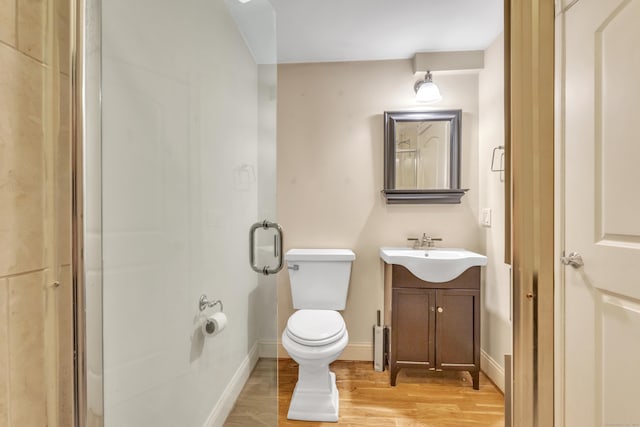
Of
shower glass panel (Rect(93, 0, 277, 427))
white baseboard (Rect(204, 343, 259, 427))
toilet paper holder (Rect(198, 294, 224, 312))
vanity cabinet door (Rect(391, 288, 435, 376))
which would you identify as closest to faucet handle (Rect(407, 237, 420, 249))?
vanity cabinet door (Rect(391, 288, 435, 376))

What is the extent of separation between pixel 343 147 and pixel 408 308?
1.24m

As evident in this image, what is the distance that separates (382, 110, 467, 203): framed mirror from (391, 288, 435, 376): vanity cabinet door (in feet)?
2.31

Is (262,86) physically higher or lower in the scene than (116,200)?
higher

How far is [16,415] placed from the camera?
48cm

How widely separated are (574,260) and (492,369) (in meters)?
1.42

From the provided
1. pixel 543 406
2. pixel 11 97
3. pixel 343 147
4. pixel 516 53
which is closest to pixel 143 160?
pixel 11 97

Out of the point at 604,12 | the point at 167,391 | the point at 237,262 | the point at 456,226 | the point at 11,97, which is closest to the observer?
the point at 11,97

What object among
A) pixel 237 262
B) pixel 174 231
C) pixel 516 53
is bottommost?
pixel 237 262

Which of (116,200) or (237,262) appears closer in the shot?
(116,200)

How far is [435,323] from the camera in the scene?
183cm

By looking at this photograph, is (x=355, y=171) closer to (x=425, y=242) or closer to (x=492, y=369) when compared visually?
(x=425, y=242)

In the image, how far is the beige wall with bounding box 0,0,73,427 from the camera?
1.54 feet

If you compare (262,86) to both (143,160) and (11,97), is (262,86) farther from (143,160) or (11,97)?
(11,97)

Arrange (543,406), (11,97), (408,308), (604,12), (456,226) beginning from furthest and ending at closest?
(456,226) → (408,308) → (604,12) → (543,406) → (11,97)
